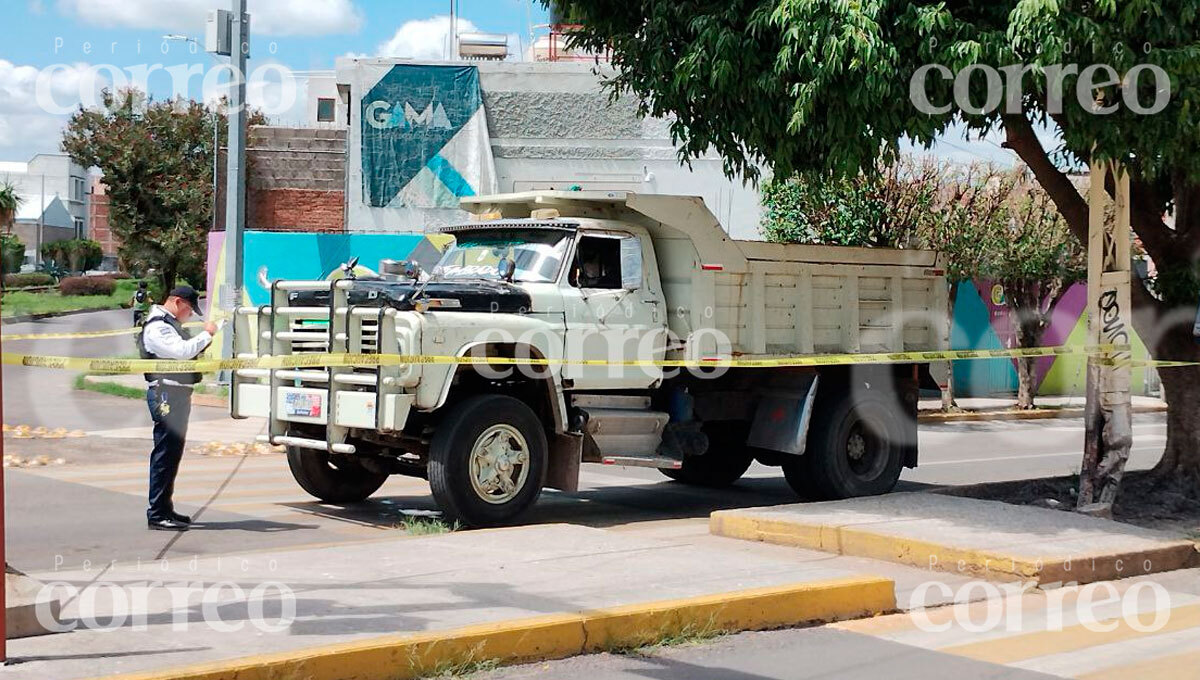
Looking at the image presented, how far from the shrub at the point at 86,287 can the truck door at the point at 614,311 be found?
106ft

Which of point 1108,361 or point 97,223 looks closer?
point 1108,361

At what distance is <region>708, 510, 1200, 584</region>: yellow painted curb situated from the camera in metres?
8.77

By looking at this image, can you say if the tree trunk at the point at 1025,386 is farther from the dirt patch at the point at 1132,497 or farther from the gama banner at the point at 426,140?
the dirt patch at the point at 1132,497

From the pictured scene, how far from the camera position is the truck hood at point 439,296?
1044 cm

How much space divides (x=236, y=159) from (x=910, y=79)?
13.1 m

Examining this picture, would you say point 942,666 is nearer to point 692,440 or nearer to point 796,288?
point 692,440

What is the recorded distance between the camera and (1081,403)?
94.9 ft

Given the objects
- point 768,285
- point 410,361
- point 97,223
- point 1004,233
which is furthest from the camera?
point 97,223

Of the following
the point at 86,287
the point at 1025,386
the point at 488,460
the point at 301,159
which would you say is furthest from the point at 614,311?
the point at 86,287

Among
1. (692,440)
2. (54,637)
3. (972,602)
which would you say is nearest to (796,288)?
(692,440)

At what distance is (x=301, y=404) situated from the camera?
10.6m

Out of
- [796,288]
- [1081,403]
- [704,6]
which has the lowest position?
[1081,403]

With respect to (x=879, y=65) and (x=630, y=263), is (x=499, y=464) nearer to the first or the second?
(x=630, y=263)

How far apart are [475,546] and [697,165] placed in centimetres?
2102
